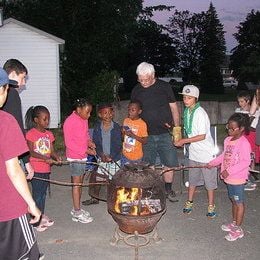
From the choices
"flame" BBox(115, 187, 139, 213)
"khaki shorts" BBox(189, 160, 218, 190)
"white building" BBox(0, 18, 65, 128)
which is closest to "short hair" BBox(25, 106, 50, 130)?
"flame" BBox(115, 187, 139, 213)

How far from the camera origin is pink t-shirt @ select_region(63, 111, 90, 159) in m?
5.47

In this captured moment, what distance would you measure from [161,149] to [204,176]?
981mm

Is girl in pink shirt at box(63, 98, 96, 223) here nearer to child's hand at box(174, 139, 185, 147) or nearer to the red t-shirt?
child's hand at box(174, 139, 185, 147)

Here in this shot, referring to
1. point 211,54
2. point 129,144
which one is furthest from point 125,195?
point 211,54

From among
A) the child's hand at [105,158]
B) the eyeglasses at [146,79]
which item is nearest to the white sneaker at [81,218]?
the child's hand at [105,158]

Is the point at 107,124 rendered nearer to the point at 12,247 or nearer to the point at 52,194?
the point at 52,194

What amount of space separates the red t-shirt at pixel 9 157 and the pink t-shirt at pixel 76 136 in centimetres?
240

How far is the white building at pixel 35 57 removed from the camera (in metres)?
14.3

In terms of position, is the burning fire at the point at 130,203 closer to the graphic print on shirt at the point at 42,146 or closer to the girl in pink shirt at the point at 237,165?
the girl in pink shirt at the point at 237,165

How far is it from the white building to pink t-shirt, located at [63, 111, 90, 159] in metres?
9.38

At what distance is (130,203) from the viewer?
175 inches

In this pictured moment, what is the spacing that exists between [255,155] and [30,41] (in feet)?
32.7

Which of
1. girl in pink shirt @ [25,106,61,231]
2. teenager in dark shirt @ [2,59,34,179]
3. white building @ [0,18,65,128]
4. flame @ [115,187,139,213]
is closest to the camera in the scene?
teenager in dark shirt @ [2,59,34,179]

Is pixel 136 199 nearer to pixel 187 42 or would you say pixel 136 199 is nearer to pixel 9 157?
pixel 9 157
